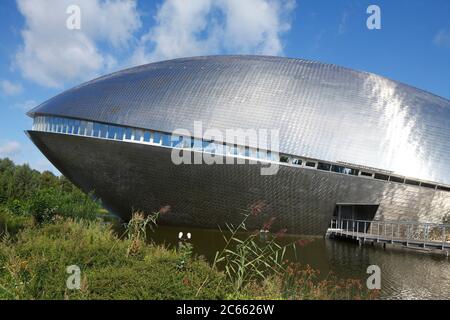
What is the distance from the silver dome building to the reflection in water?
335 centimetres

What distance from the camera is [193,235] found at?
81.2 ft

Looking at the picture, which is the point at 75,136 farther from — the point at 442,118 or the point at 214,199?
the point at 442,118

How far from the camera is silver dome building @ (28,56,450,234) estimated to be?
2484 cm

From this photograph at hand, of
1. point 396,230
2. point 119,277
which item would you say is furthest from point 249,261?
point 396,230

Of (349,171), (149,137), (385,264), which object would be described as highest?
(149,137)

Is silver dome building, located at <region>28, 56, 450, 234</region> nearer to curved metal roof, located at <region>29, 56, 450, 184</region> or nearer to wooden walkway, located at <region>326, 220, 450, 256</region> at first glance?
curved metal roof, located at <region>29, 56, 450, 184</region>

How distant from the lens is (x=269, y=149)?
24.9 m

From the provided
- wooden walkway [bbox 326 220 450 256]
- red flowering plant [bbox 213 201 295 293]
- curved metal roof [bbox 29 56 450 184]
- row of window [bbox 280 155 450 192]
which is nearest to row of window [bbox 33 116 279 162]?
curved metal roof [bbox 29 56 450 184]

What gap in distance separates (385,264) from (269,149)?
10.9 meters

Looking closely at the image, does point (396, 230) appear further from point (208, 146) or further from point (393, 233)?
point (208, 146)

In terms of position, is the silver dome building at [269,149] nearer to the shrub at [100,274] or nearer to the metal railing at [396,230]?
the metal railing at [396,230]

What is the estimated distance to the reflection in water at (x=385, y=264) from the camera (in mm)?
11512

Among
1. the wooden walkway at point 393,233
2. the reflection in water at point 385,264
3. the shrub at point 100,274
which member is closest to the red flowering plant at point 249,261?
the shrub at point 100,274

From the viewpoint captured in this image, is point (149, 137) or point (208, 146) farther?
point (149, 137)
